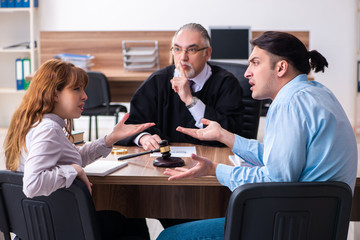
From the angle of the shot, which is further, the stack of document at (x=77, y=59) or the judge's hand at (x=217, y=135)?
the stack of document at (x=77, y=59)

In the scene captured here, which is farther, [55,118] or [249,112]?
[249,112]

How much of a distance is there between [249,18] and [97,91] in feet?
6.65

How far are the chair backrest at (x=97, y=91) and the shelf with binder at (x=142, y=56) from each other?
1.77ft

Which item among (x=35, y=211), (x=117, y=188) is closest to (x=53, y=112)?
(x=35, y=211)

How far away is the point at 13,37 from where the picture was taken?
19.1ft

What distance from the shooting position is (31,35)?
216 inches

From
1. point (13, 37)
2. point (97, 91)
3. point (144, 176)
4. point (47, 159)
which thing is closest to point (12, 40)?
point (13, 37)

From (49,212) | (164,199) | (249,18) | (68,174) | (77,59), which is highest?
(249,18)

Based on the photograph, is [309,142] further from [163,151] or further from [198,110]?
[198,110]

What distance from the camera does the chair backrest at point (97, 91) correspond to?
4398mm

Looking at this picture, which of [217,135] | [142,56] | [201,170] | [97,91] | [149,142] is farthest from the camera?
[142,56]

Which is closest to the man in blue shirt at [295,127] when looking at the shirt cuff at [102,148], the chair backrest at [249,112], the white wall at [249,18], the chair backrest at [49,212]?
the chair backrest at [49,212]

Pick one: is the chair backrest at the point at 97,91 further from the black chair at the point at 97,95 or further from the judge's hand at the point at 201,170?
the judge's hand at the point at 201,170

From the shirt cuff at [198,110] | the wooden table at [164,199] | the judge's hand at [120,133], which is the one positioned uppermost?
the shirt cuff at [198,110]
